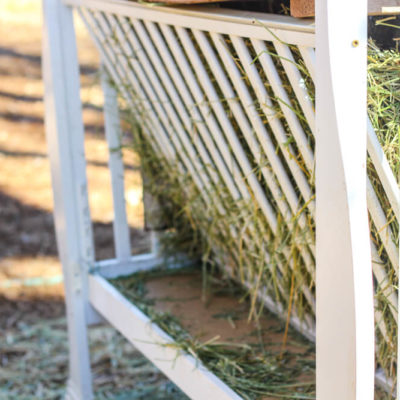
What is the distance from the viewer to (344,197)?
90cm

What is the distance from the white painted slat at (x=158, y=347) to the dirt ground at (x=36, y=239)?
394mm

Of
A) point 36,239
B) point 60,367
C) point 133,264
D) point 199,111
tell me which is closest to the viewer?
point 199,111

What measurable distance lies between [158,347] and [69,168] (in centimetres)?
74

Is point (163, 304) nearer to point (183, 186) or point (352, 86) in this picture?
point (183, 186)

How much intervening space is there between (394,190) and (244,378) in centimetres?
68

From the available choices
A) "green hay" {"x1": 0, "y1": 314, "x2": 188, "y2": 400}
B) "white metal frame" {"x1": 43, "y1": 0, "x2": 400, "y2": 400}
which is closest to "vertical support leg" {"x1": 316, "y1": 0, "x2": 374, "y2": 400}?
"white metal frame" {"x1": 43, "y1": 0, "x2": 400, "y2": 400}

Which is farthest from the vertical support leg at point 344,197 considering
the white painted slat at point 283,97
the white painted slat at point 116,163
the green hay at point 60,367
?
the green hay at point 60,367

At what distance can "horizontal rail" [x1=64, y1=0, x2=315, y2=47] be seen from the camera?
1.06 meters

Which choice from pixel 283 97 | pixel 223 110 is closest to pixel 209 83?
pixel 223 110

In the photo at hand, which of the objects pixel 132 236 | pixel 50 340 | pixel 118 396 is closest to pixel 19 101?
pixel 132 236

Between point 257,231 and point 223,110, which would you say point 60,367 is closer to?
point 257,231

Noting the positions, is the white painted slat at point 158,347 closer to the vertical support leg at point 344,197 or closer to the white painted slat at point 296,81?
the vertical support leg at point 344,197

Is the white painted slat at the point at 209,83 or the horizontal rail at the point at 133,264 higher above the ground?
the white painted slat at the point at 209,83

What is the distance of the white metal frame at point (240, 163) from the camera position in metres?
0.90
